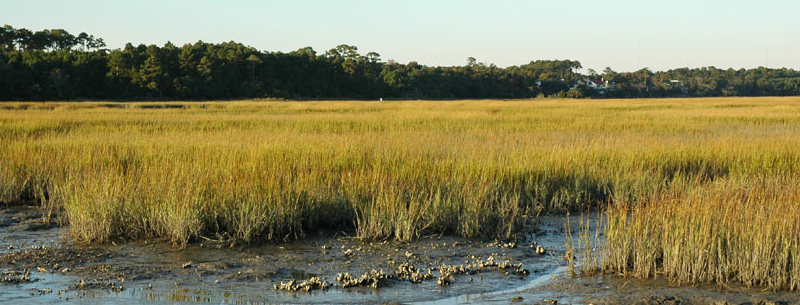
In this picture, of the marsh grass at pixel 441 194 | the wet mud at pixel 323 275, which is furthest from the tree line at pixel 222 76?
the wet mud at pixel 323 275

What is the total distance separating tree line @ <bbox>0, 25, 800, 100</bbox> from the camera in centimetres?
6197

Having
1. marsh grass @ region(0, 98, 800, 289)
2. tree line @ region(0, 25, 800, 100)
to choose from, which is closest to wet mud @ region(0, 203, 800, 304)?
marsh grass @ region(0, 98, 800, 289)

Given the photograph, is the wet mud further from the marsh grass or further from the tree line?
the tree line

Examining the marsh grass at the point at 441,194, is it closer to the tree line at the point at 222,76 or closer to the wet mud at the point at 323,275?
the wet mud at the point at 323,275

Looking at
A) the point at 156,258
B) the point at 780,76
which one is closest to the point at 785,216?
the point at 156,258

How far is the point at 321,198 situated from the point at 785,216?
472 centimetres

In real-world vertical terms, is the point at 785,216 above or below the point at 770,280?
above

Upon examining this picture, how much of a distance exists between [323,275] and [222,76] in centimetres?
6808

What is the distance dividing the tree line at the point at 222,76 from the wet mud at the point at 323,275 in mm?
55530

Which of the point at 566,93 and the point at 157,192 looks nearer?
the point at 157,192

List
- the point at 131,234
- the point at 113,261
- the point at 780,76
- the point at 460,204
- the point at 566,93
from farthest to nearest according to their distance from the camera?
the point at 780,76 → the point at 566,93 → the point at 460,204 → the point at 131,234 → the point at 113,261

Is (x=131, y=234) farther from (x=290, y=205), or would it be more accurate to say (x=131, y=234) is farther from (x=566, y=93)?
Answer: (x=566, y=93)

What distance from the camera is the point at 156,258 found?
23.4 ft

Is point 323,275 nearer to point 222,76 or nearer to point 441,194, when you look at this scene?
point 441,194
